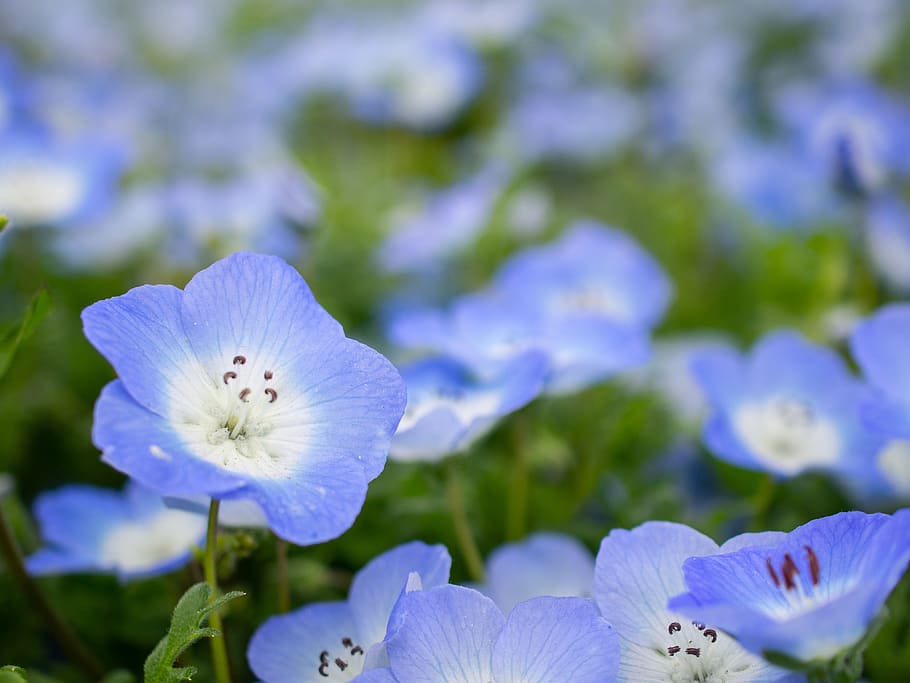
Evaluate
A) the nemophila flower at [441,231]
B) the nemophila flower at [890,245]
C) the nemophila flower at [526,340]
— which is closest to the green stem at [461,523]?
the nemophila flower at [526,340]

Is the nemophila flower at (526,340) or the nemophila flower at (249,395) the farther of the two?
the nemophila flower at (526,340)

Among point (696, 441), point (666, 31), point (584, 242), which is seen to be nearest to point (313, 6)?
point (666, 31)

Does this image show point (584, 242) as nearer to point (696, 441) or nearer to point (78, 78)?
point (696, 441)

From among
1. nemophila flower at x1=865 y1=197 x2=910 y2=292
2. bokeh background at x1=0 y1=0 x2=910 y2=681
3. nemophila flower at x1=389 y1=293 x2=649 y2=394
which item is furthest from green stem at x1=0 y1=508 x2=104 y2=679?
nemophila flower at x1=865 y1=197 x2=910 y2=292

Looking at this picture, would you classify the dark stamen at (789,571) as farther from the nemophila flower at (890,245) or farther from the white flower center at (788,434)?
the nemophila flower at (890,245)

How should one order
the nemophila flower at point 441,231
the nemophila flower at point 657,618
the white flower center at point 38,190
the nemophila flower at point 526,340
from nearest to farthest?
the nemophila flower at point 657,618 < the nemophila flower at point 526,340 < the white flower center at point 38,190 < the nemophila flower at point 441,231

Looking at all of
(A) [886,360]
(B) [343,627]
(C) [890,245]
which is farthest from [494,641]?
(C) [890,245]

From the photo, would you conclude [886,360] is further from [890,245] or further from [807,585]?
[890,245]

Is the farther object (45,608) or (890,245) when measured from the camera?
(890,245)
